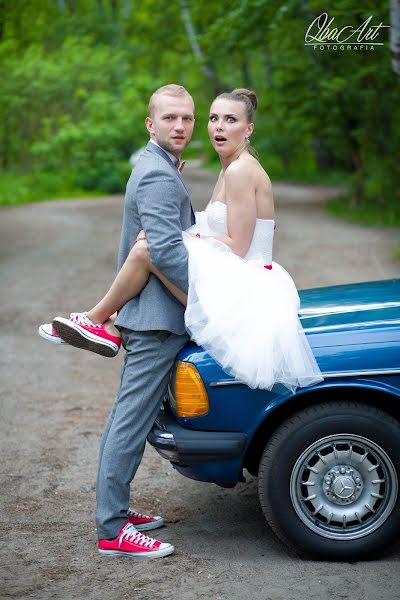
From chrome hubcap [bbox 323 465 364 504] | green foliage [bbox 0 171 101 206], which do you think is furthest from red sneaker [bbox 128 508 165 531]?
green foliage [bbox 0 171 101 206]

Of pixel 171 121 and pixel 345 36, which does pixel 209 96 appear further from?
pixel 171 121

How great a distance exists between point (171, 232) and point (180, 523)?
1733 millimetres

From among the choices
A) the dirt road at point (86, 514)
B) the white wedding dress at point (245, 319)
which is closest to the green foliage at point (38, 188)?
the dirt road at point (86, 514)

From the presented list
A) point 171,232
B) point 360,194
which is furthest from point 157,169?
point 360,194

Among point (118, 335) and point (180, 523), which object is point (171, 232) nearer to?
point (118, 335)

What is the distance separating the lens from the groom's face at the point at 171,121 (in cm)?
430

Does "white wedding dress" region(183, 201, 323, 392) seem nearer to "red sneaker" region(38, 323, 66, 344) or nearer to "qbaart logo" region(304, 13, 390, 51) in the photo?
"red sneaker" region(38, 323, 66, 344)

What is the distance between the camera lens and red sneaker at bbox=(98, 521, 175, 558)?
4375mm

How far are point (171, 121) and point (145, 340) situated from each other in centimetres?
109

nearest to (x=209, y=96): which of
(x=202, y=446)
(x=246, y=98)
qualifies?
(x=246, y=98)

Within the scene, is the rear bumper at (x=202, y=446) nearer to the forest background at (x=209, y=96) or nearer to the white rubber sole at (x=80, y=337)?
the white rubber sole at (x=80, y=337)

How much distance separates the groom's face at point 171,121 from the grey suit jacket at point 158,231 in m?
0.06

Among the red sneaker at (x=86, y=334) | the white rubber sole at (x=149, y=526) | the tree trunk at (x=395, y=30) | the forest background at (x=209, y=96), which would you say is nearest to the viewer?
the red sneaker at (x=86, y=334)

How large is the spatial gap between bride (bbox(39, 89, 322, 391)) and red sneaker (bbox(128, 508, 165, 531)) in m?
0.96
